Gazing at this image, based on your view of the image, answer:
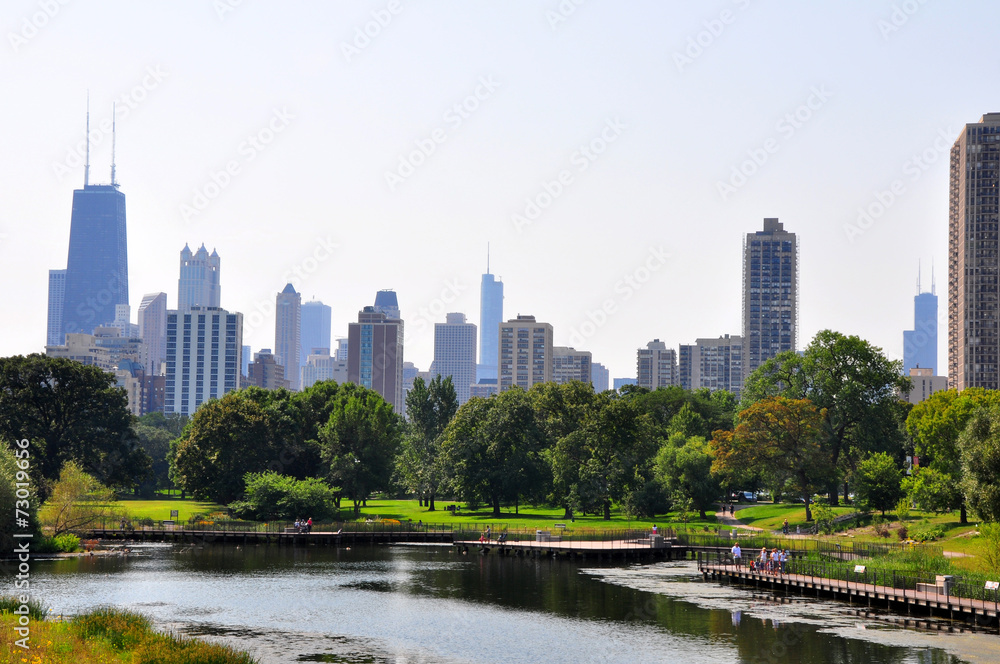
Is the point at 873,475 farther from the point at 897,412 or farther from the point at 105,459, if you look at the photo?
the point at 105,459

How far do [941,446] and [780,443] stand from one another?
17.2m

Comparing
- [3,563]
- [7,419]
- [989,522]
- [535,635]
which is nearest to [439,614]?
[535,635]

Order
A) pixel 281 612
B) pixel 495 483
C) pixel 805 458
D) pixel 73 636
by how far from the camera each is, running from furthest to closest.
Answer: pixel 495 483 → pixel 805 458 → pixel 281 612 → pixel 73 636

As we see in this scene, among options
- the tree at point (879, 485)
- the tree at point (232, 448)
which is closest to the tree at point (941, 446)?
the tree at point (879, 485)

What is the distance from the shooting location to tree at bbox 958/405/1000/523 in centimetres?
6888

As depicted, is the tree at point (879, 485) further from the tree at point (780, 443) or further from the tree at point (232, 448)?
the tree at point (232, 448)

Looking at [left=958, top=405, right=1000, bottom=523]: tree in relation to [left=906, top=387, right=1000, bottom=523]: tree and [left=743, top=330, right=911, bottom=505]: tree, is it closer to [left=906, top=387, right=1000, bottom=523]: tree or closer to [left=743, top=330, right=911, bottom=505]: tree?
[left=906, top=387, right=1000, bottom=523]: tree

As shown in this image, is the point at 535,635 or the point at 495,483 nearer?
the point at 535,635

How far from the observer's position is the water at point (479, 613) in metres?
46.3

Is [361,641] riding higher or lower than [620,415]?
lower

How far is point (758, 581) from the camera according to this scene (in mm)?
69562

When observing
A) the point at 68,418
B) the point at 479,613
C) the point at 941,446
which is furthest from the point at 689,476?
the point at 68,418

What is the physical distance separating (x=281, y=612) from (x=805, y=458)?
220 feet

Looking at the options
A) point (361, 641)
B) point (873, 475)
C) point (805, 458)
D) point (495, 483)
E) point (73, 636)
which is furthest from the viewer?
point (495, 483)
